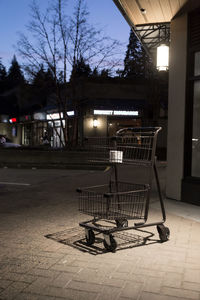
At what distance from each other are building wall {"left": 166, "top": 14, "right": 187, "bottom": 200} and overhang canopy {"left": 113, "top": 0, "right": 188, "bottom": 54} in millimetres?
424

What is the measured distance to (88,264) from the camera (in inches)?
175

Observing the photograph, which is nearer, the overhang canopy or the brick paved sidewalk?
the brick paved sidewalk

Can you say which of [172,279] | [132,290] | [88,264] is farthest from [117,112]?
[132,290]

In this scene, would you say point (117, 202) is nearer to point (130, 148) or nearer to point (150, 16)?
point (130, 148)

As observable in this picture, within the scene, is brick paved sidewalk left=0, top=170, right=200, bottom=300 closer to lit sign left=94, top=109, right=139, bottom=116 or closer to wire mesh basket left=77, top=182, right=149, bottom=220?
wire mesh basket left=77, top=182, right=149, bottom=220

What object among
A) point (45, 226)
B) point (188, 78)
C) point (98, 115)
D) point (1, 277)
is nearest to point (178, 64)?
point (188, 78)

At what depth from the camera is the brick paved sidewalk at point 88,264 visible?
368 cm

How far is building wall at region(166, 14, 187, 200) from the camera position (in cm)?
868

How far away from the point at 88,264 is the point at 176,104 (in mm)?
5390

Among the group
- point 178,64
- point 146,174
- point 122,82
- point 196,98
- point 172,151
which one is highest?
point 122,82

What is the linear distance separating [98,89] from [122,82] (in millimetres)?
2121

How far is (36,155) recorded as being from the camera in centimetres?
1881

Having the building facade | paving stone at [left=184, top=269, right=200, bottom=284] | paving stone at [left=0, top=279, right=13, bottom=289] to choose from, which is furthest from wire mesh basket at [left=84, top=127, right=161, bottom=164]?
the building facade

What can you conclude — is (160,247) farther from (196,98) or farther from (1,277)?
(196,98)
